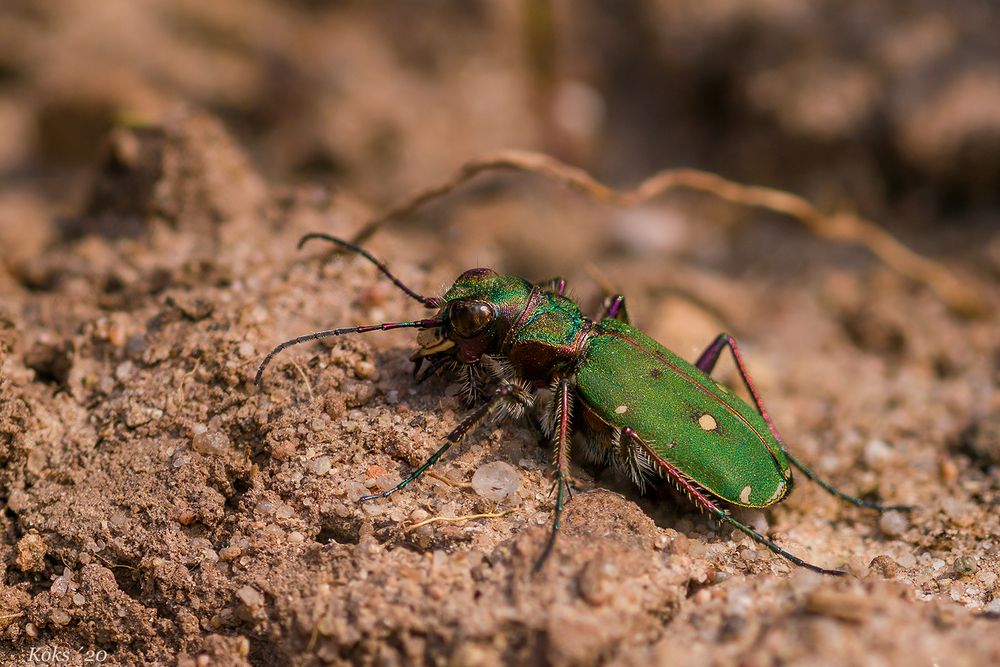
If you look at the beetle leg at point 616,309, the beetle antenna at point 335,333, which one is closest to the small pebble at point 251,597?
the beetle antenna at point 335,333

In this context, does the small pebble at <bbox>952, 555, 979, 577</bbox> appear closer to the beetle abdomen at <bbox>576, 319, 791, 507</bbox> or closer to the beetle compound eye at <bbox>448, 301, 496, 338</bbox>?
the beetle abdomen at <bbox>576, 319, 791, 507</bbox>

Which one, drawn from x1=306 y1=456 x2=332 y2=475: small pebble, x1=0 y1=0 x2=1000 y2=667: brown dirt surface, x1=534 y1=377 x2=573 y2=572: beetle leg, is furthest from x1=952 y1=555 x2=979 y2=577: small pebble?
x1=306 y1=456 x2=332 y2=475: small pebble

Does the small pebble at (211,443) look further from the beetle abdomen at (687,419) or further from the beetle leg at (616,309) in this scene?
the beetle leg at (616,309)

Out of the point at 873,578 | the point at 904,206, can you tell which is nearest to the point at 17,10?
the point at 904,206

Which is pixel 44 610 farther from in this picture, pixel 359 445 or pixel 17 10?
pixel 17 10

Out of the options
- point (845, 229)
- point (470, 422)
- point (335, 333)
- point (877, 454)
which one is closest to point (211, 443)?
point (335, 333)

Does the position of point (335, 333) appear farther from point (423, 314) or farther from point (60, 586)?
point (60, 586)

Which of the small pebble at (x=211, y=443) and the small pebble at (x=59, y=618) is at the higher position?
the small pebble at (x=211, y=443)
